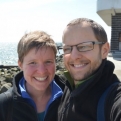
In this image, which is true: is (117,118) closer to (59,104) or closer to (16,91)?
(59,104)

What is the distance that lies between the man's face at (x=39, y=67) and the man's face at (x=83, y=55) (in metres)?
0.40

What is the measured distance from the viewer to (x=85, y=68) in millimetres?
2104

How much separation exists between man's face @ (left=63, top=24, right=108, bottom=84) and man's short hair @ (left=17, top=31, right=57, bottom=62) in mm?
392

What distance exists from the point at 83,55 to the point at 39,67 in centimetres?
54

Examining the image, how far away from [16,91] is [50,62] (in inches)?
16.7

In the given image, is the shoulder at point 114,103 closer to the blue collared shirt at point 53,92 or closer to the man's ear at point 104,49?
the man's ear at point 104,49

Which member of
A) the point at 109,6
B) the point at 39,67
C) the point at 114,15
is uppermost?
the point at 109,6

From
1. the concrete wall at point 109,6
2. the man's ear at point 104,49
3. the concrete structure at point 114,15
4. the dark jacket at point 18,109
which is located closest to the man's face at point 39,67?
the dark jacket at point 18,109

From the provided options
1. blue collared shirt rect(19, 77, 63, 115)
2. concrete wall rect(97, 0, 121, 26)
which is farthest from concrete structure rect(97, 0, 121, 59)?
blue collared shirt rect(19, 77, 63, 115)

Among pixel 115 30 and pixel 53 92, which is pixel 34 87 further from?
pixel 115 30

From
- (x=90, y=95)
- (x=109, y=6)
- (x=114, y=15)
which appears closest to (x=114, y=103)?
(x=90, y=95)

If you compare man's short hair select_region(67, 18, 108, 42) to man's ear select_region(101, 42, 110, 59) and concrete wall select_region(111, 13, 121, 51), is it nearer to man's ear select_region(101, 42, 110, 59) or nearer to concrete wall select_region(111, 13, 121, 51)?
man's ear select_region(101, 42, 110, 59)

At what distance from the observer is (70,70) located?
88.0 inches

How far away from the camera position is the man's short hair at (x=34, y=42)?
8.08 ft
